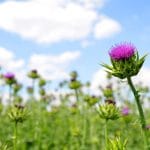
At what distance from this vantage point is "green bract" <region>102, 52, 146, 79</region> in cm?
370

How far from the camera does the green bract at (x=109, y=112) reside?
483cm

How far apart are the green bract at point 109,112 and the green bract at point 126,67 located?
3.46 feet

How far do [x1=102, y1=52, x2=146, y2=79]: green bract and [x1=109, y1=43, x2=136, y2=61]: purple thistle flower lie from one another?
0.04 m

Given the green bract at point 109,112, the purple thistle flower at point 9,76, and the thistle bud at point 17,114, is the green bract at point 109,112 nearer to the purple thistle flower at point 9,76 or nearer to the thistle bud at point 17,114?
the thistle bud at point 17,114

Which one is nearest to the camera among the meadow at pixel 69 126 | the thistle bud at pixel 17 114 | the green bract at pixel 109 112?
the green bract at pixel 109 112

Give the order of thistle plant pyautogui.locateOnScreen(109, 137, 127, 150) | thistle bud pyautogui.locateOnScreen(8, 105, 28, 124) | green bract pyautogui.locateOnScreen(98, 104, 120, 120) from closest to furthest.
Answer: thistle plant pyautogui.locateOnScreen(109, 137, 127, 150) < green bract pyautogui.locateOnScreen(98, 104, 120, 120) < thistle bud pyautogui.locateOnScreen(8, 105, 28, 124)

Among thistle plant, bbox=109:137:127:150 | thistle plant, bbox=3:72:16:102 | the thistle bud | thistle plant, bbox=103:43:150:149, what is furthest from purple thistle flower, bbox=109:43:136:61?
thistle plant, bbox=3:72:16:102

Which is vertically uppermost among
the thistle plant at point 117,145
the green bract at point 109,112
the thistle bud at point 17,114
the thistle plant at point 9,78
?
the thistle plant at point 9,78

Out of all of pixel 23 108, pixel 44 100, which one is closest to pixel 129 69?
pixel 23 108

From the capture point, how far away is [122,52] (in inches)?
153

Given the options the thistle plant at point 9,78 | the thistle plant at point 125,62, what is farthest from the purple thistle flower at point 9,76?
the thistle plant at point 125,62

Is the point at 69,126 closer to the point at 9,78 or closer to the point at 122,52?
the point at 9,78

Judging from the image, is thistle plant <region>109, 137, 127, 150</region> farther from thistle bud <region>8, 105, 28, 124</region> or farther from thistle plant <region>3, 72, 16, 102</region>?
thistle plant <region>3, 72, 16, 102</region>

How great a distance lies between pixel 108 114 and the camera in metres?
4.82
